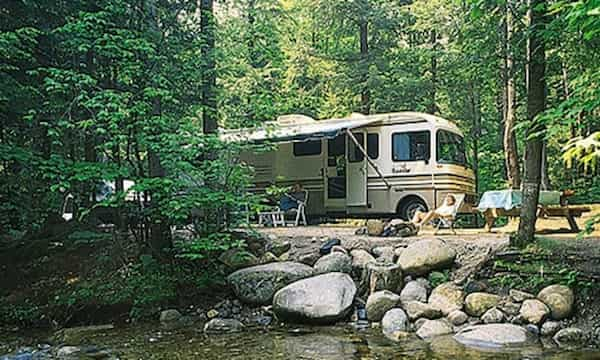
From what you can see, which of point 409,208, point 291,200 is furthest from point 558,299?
point 291,200

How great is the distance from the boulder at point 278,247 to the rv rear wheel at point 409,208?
11.8ft

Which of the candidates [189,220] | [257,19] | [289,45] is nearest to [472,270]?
[189,220]

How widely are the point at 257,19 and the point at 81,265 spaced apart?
5.05 m

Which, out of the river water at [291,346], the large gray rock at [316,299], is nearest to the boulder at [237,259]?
the large gray rock at [316,299]

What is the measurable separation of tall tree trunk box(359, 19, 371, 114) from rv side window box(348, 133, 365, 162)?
4416mm

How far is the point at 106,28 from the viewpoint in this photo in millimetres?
8102

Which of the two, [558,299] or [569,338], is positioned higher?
[558,299]

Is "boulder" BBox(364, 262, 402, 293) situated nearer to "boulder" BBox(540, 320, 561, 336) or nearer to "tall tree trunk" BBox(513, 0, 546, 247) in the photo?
"tall tree trunk" BBox(513, 0, 546, 247)

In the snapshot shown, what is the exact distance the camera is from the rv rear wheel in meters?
12.1

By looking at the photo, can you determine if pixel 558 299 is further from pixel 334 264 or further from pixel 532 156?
pixel 334 264

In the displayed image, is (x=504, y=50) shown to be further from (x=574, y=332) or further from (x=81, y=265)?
(x=81, y=265)

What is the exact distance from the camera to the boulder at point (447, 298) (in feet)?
23.2

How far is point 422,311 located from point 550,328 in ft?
4.84

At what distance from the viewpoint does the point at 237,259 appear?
8.74 metres
